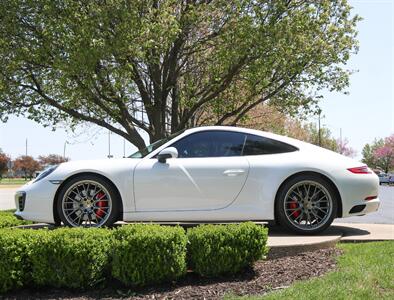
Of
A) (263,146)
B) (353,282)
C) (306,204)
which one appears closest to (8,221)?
(263,146)

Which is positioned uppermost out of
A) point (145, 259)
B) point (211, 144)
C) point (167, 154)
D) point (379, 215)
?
point (211, 144)

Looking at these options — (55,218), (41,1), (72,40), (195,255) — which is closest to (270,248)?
(195,255)

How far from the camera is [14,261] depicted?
4566 mm

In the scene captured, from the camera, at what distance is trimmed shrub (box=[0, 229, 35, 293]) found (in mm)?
4535

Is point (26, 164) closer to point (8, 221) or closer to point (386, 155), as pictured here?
point (386, 155)

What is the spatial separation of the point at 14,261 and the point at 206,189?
7.57 ft

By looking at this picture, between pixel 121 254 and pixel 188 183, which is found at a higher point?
pixel 188 183

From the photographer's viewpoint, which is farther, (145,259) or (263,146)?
(263,146)

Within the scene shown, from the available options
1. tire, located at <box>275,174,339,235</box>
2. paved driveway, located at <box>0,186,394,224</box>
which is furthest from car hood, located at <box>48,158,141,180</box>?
paved driveway, located at <box>0,186,394,224</box>

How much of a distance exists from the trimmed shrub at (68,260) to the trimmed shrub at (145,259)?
0.15 meters

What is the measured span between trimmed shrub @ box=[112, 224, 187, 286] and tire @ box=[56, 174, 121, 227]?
1.53 meters

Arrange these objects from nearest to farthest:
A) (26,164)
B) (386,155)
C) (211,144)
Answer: (211,144) < (386,155) < (26,164)

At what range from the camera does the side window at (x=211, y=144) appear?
625 cm

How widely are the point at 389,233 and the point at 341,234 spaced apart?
75cm
